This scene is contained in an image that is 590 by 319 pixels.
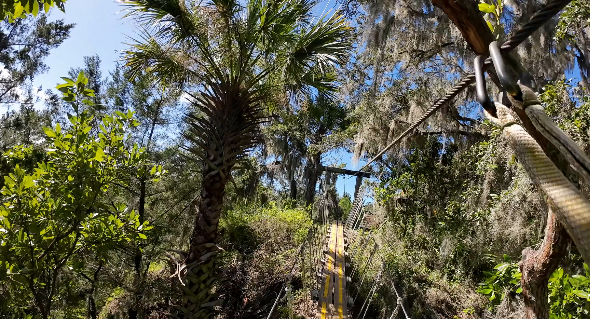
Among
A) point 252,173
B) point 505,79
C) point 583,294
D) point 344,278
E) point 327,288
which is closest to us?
point 505,79

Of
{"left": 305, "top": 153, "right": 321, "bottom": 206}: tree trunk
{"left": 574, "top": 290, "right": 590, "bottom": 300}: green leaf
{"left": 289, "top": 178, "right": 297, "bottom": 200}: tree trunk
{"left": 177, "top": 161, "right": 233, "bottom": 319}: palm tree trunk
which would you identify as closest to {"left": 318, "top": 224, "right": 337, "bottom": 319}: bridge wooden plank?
{"left": 177, "top": 161, "right": 233, "bottom": 319}: palm tree trunk

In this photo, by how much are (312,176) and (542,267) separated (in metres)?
12.1

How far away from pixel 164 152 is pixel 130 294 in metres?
2.89

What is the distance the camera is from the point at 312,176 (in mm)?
13180

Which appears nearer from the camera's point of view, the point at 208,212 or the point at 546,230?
the point at 546,230

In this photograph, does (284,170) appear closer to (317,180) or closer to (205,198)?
(317,180)

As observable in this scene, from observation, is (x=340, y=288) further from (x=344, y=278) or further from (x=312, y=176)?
(x=312, y=176)

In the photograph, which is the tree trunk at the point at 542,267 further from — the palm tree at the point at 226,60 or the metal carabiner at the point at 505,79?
the palm tree at the point at 226,60

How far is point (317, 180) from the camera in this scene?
13141 millimetres

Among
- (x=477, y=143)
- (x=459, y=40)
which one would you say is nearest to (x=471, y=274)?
(x=477, y=143)

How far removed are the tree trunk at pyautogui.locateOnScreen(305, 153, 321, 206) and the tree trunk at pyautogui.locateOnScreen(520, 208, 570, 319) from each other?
11.8m

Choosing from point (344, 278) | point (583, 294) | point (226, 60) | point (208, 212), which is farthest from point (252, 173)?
point (583, 294)

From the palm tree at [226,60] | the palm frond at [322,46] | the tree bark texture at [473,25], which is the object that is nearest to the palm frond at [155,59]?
the palm tree at [226,60]

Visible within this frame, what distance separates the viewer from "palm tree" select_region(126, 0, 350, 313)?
309cm
